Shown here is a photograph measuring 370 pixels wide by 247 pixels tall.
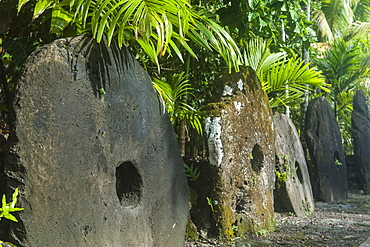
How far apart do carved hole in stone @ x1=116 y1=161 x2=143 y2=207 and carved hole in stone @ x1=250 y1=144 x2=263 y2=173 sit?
2.15 m

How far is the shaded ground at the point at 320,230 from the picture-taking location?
16.8 feet

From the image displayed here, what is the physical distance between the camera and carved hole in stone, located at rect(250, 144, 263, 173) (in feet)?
19.2

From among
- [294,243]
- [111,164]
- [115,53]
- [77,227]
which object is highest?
[115,53]

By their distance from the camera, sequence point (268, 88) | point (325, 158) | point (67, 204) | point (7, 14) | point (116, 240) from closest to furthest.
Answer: point (67, 204)
point (116, 240)
point (7, 14)
point (268, 88)
point (325, 158)

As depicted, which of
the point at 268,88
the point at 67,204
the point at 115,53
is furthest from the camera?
the point at 268,88

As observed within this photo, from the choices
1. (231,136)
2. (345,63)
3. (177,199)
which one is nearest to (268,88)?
(231,136)

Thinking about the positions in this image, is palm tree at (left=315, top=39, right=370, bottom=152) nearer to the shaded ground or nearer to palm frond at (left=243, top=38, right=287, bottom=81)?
the shaded ground

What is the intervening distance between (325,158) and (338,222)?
2546 mm

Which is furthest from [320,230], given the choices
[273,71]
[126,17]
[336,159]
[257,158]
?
[126,17]

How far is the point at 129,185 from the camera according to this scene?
13.7ft

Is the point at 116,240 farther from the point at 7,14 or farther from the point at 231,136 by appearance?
the point at 7,14

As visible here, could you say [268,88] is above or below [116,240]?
above

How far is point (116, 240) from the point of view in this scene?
370 centimetres

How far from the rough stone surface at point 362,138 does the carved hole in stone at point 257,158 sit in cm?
567
